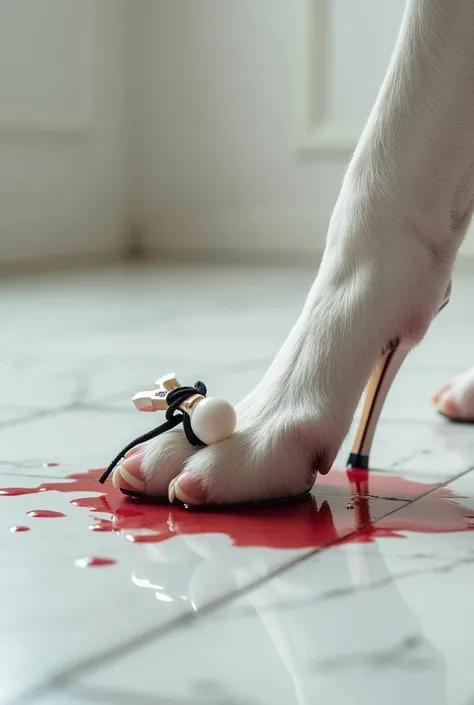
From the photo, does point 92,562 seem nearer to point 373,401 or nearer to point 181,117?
point 373,401

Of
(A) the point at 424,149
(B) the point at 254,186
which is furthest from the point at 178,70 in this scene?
(A) the point at 424,149

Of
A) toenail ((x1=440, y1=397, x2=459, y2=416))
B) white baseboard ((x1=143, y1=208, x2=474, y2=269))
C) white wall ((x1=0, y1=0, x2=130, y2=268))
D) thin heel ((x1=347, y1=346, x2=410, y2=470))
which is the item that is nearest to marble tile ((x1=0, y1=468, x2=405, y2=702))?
thin heel ((x1=347, y1=346, x2=410, y2=470))

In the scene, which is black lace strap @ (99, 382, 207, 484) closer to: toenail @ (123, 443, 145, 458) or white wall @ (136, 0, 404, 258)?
toenail @ (123, 443, 145, 458)

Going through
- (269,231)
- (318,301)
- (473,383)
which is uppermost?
(318,301)

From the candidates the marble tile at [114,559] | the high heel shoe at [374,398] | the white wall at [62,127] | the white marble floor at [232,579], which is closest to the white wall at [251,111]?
the white wall at [62,127]

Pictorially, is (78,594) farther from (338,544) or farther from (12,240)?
(12,240)

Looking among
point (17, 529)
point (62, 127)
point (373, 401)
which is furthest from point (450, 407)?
point (62, 127)

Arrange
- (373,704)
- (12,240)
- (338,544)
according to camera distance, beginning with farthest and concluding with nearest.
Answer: (12,240) → (338,544) → (373,704)
